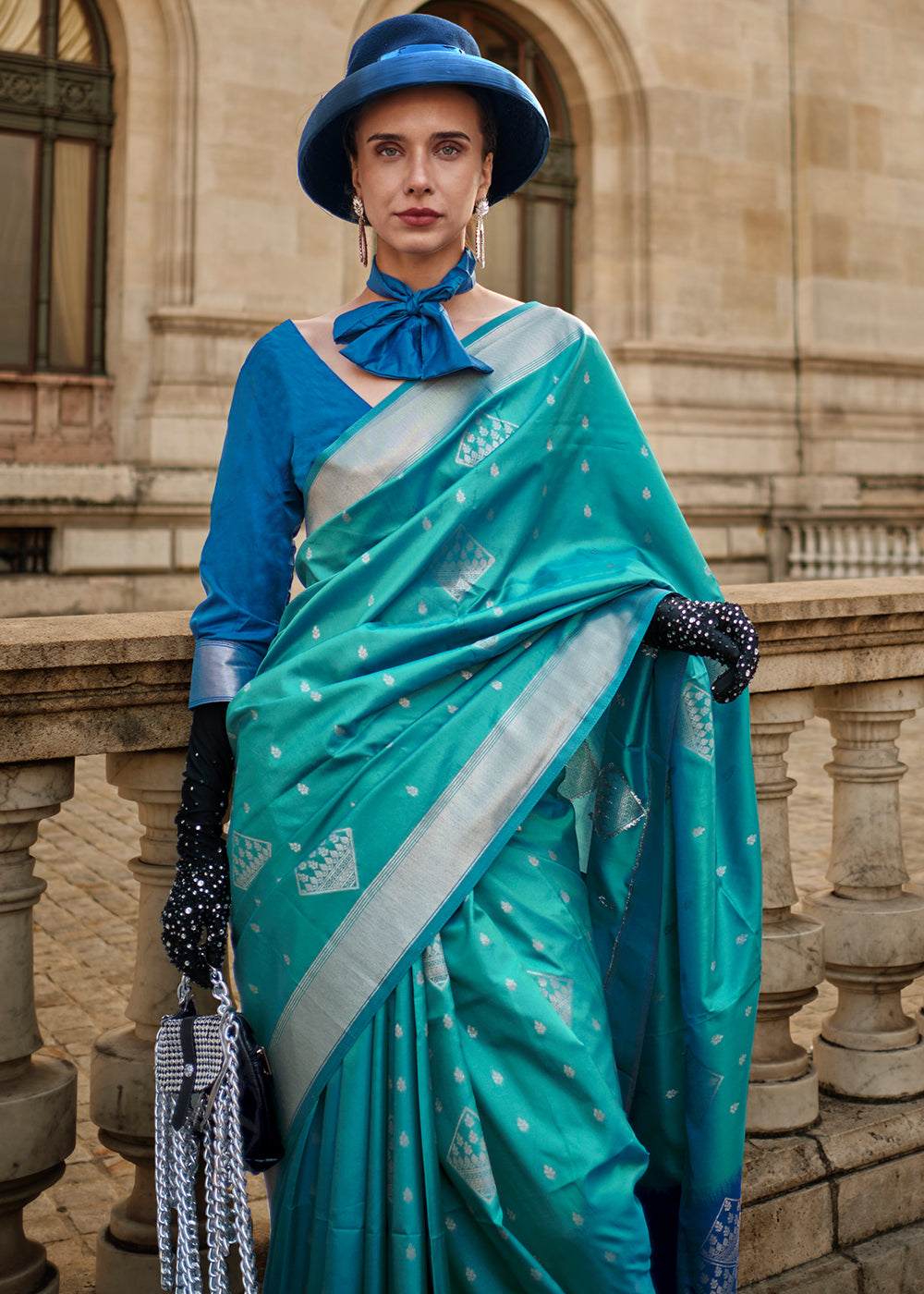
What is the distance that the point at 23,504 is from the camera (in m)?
10.1

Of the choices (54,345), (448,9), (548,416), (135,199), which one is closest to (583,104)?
(448,9)

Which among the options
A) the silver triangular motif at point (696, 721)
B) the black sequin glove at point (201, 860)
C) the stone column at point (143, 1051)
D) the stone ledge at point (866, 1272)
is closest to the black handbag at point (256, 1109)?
the black sequin glove at point (201, 860)

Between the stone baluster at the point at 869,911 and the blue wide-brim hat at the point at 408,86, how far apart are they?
4.08 feet

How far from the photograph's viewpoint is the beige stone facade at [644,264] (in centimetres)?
1088

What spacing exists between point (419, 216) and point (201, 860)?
3.24 ft

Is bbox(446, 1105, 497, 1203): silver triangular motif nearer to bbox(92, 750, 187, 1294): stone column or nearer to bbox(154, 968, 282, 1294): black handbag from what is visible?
bbox(154, 968, 282, 1294): black handbag

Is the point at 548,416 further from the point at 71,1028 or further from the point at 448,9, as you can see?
the point at 448,9

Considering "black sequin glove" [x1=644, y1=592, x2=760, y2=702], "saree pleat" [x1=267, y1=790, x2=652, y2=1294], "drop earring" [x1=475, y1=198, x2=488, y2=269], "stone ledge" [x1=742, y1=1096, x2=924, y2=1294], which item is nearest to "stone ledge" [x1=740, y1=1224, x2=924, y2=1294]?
"stone ledge" [x1=742, y1=1096, x2=924, y2=1294]

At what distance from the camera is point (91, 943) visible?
16.1 ft

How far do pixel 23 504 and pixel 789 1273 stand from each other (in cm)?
902

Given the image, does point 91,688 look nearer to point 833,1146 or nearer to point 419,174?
point 419,174

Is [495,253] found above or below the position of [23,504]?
above

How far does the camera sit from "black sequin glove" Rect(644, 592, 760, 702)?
176 centimetres

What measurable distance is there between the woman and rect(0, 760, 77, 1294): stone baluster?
26 centimetres
